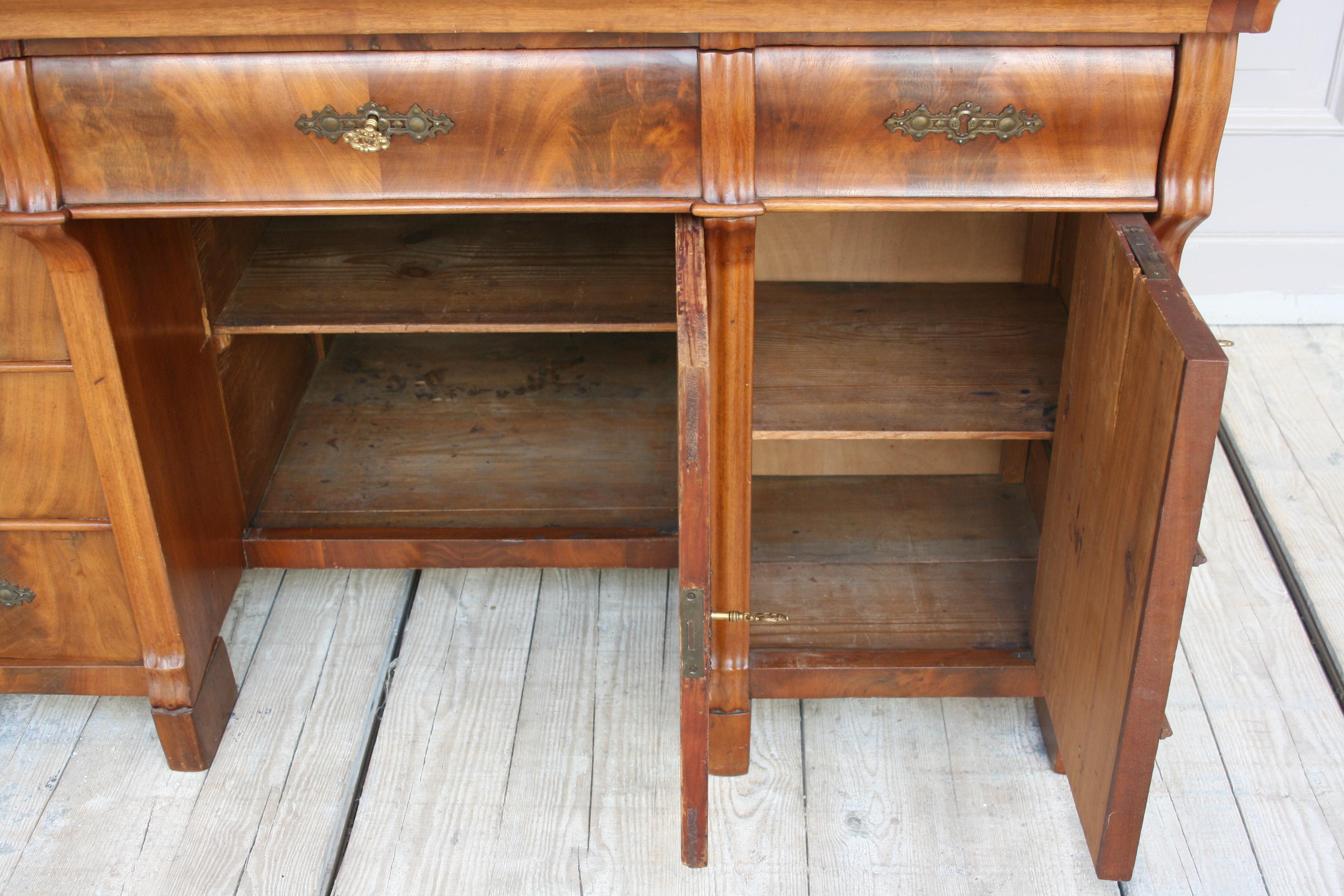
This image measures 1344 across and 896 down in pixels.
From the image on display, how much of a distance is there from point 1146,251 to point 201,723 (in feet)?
4.17

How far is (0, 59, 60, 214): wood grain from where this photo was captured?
1.21 metres

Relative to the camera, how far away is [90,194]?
1268 millimetres

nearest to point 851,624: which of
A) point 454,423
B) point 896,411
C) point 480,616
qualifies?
point 896,411

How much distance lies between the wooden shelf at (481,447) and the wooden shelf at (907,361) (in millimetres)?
306

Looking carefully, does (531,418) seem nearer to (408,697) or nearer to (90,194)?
(408,697)

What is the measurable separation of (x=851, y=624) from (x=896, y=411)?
0.32m

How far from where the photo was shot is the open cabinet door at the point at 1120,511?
110 cm

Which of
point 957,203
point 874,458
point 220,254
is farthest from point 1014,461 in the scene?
point 220,254

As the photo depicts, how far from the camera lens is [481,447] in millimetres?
1950

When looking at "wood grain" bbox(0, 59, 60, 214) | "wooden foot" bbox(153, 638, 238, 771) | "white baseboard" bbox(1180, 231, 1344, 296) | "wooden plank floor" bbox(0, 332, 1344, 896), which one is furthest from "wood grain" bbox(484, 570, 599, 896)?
"white baseboard" bbox(1180, 231, 1344, 296)

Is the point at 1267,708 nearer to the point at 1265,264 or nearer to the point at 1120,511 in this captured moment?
the point at 1120,511

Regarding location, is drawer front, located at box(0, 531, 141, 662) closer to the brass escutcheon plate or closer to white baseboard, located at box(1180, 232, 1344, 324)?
the brass escutcheon plate

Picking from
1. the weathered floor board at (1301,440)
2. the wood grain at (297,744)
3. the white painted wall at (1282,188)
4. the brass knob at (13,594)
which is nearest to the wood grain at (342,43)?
the brass knob at (13,594)

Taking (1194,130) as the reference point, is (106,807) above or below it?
below
